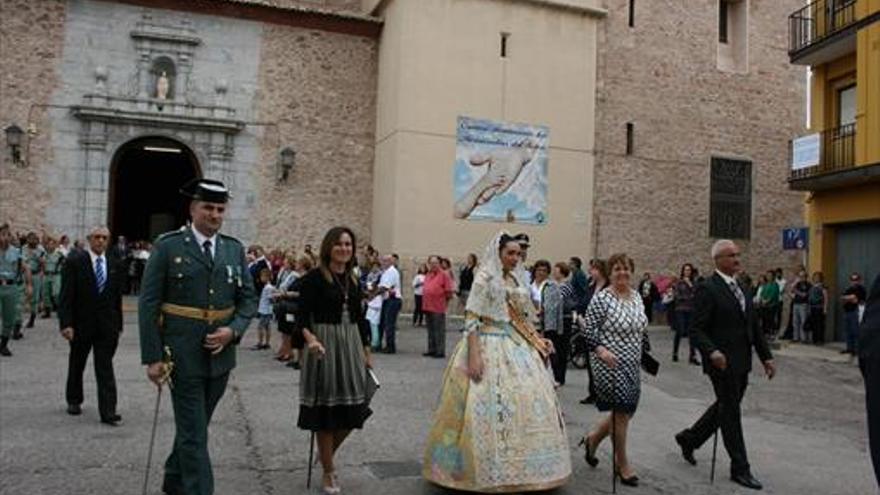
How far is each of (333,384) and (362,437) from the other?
1888mm

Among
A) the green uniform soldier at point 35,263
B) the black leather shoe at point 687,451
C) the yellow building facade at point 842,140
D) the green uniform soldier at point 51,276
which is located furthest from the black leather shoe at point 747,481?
the green uniform soldier at point 51,276

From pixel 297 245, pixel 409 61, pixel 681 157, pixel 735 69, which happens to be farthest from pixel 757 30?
pixel 297 245

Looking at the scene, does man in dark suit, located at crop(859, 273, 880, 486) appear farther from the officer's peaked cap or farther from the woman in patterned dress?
the woman in patterned dress

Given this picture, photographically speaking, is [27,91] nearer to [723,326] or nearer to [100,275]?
[100,275]

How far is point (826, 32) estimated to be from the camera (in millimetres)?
18969

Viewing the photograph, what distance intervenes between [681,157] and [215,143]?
42.1 feet

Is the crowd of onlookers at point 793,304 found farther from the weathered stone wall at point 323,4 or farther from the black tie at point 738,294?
the weathered stone wall at point 323,4

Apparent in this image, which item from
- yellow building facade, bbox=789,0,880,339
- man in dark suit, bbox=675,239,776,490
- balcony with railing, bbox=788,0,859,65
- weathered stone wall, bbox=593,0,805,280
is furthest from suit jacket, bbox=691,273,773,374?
weathered stone wall, bbox=593,0,805,280

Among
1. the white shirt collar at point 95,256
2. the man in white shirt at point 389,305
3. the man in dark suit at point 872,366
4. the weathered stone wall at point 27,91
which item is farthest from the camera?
the weathered stone wall at point 27,91

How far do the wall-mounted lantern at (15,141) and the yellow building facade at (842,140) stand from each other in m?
17.4

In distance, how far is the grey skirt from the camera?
5.47m

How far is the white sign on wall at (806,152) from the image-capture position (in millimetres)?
18641

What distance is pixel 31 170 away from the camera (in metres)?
18.9

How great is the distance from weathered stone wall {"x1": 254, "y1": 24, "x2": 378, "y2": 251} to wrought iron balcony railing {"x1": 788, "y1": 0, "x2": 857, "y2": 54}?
10.6m
